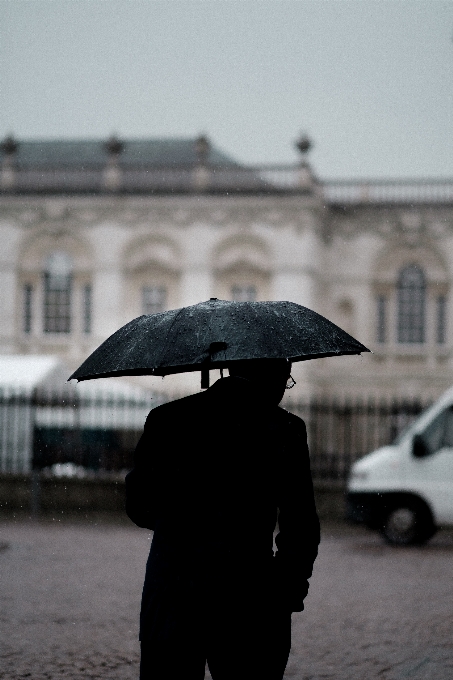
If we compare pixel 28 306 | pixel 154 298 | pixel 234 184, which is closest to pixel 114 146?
pixel 234 184

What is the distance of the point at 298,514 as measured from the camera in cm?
335

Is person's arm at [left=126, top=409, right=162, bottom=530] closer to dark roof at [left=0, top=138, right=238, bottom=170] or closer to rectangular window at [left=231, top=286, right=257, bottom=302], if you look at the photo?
rectangular window at [left=231, top=286, right=257, bottom=302]

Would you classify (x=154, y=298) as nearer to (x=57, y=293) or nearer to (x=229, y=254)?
(x=229, y=254)

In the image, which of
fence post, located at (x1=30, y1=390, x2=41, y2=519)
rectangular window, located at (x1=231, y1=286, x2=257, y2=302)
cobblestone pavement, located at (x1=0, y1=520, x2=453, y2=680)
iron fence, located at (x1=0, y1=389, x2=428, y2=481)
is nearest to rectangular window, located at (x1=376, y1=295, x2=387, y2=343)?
rectangular window, located at (x1=231, y1=286, x2=257, y2=302)

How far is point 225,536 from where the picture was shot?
3.25 m

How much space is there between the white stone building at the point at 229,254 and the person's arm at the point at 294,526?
30.5m

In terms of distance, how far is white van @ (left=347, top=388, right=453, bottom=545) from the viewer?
1340cm

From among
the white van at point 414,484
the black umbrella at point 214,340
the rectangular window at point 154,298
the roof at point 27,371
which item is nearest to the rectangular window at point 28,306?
the rectangular window at point 154,298

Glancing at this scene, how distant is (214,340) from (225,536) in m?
0.74

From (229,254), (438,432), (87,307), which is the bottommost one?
(438,432)

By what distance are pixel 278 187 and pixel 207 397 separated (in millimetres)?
31680

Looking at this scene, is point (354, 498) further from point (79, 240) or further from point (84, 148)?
point (84, 148)

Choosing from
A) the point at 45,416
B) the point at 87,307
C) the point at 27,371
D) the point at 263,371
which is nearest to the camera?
the point at 263,371

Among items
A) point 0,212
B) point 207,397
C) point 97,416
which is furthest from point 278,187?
point 207,397
